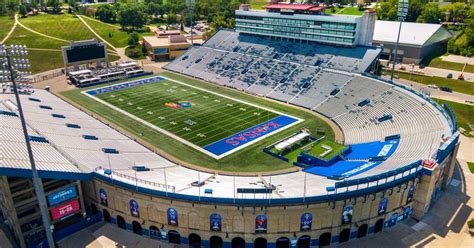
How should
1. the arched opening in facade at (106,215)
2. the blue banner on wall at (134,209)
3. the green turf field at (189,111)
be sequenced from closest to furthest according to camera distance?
the blue banner on wall at (134,209) < the arched opening in facade at (106,215) < the green turf field at (189,111)

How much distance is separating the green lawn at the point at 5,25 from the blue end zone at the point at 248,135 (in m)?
112

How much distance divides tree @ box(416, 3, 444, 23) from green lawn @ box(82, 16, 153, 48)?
107448 millimetres

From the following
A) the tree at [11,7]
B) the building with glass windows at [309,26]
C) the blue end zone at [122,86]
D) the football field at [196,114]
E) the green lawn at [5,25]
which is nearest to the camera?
the football field at [196,114]

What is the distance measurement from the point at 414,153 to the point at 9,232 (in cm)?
5049

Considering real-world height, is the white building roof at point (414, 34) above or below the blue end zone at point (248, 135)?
above

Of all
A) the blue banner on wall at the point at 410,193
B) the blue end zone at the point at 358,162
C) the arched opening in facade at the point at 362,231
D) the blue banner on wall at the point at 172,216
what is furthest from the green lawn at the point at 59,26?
the blue banner on wall at the point at 410,193

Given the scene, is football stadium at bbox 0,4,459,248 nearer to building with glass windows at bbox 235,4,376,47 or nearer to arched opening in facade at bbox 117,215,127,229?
building with glass windows at bbox 235,4,376,47

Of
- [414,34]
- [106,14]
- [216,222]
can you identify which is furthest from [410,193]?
[106,14]

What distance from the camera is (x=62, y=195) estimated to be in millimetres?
39750

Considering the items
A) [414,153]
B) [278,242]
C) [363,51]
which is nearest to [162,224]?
[278,242]

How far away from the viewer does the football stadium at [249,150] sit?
3784cm

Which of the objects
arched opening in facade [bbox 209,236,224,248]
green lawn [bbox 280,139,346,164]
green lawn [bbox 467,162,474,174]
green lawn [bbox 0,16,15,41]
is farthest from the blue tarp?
green lawn [bbox 0,16,15,41]

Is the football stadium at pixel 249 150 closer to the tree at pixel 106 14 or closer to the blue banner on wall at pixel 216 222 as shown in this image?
the blue banner on wall at pixel 216 222

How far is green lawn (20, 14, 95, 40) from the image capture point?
137 m
